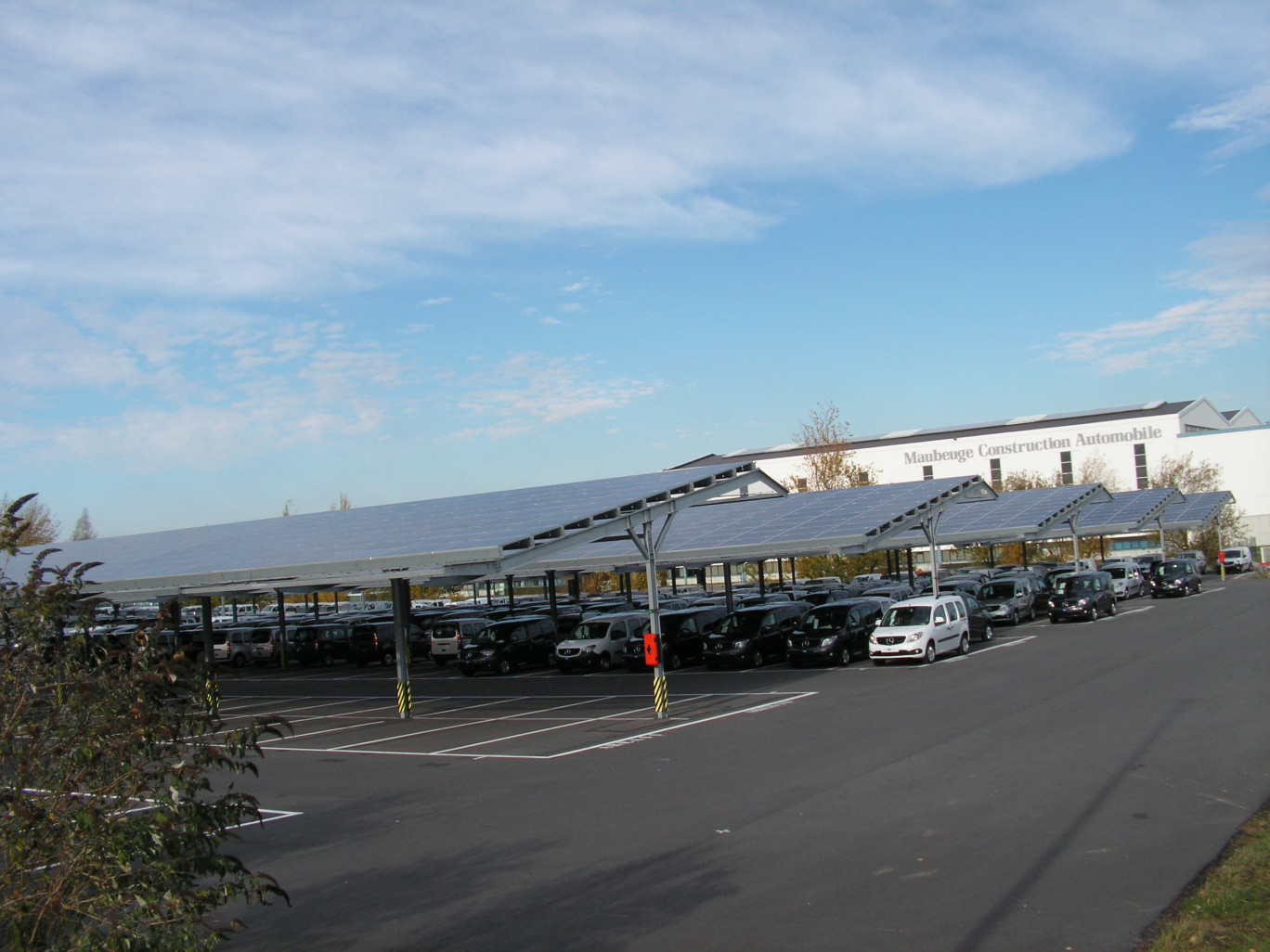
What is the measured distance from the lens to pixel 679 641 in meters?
30.4

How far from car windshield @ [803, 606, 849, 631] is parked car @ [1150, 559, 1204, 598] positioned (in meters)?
21.7

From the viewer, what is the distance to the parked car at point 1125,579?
149 ft

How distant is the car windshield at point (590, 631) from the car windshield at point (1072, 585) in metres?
16.0

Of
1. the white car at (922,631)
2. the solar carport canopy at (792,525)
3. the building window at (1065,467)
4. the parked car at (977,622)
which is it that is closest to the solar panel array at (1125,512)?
the solar carport canopy at (792,525)

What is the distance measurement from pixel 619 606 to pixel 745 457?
182 ft

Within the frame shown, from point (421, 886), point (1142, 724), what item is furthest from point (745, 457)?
point (421, 886)

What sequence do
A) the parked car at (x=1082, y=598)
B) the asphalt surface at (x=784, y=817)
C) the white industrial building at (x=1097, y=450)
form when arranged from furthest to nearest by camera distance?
the white industrial building at (x=1097, y=450) < the parked car at (x=1082, y=598) < the asphalt surface at (x=784, y=817)

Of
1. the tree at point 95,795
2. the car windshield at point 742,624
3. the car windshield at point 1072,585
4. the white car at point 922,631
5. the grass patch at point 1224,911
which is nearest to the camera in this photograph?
the tree at point 95,795

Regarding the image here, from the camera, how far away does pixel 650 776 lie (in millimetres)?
13562

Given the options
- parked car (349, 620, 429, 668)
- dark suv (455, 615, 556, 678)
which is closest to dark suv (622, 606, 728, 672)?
dark suv (455, 615, 556, 678)

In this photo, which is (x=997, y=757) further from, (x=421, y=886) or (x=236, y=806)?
(x=236, y=806)

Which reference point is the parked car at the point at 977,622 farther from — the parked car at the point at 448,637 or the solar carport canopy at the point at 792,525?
the parked car at the point at 448,637

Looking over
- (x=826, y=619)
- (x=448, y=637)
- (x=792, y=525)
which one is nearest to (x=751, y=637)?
(x=826, y=619)

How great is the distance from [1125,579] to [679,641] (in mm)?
25228
